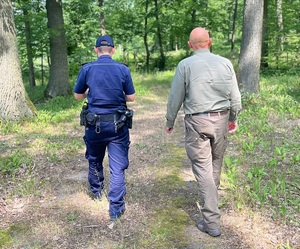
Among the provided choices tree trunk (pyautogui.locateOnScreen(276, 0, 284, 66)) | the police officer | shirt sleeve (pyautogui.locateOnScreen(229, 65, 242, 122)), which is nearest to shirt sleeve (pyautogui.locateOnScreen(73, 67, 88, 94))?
the police officer

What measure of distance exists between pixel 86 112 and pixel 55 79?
9155 mm

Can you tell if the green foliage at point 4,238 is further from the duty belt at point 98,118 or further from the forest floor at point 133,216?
the duty belt at point 98,118

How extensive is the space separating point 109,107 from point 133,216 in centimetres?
140

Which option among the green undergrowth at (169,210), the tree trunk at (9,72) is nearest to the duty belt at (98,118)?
the green undergrowth at (169,210)

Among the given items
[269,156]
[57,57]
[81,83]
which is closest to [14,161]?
[81,83]

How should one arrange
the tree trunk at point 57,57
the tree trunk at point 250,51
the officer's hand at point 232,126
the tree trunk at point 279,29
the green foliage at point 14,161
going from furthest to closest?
1. the tree trunk at point 279,29
2. the tree trunk at point 57,57
3. the tree trunk at point 250,51
4. the green foliage at point 14,161
5. the officer's hand at point 232,126

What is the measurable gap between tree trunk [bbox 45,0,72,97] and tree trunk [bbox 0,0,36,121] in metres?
3.91

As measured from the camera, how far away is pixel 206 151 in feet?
11.9

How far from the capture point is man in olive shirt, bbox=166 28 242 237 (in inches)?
140

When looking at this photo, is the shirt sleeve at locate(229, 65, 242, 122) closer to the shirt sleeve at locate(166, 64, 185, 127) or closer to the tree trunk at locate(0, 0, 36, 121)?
the shirt sleeve at locate(166, 64, 185, 127)

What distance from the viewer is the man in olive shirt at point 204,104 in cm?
355

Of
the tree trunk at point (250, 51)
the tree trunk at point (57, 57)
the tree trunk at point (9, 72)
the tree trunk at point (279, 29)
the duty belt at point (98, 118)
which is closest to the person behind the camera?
the duty belt at point (98, 118)

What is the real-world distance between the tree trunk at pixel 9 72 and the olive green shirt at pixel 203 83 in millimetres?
5706

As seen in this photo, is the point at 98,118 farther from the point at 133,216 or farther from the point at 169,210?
the point at 169,210
